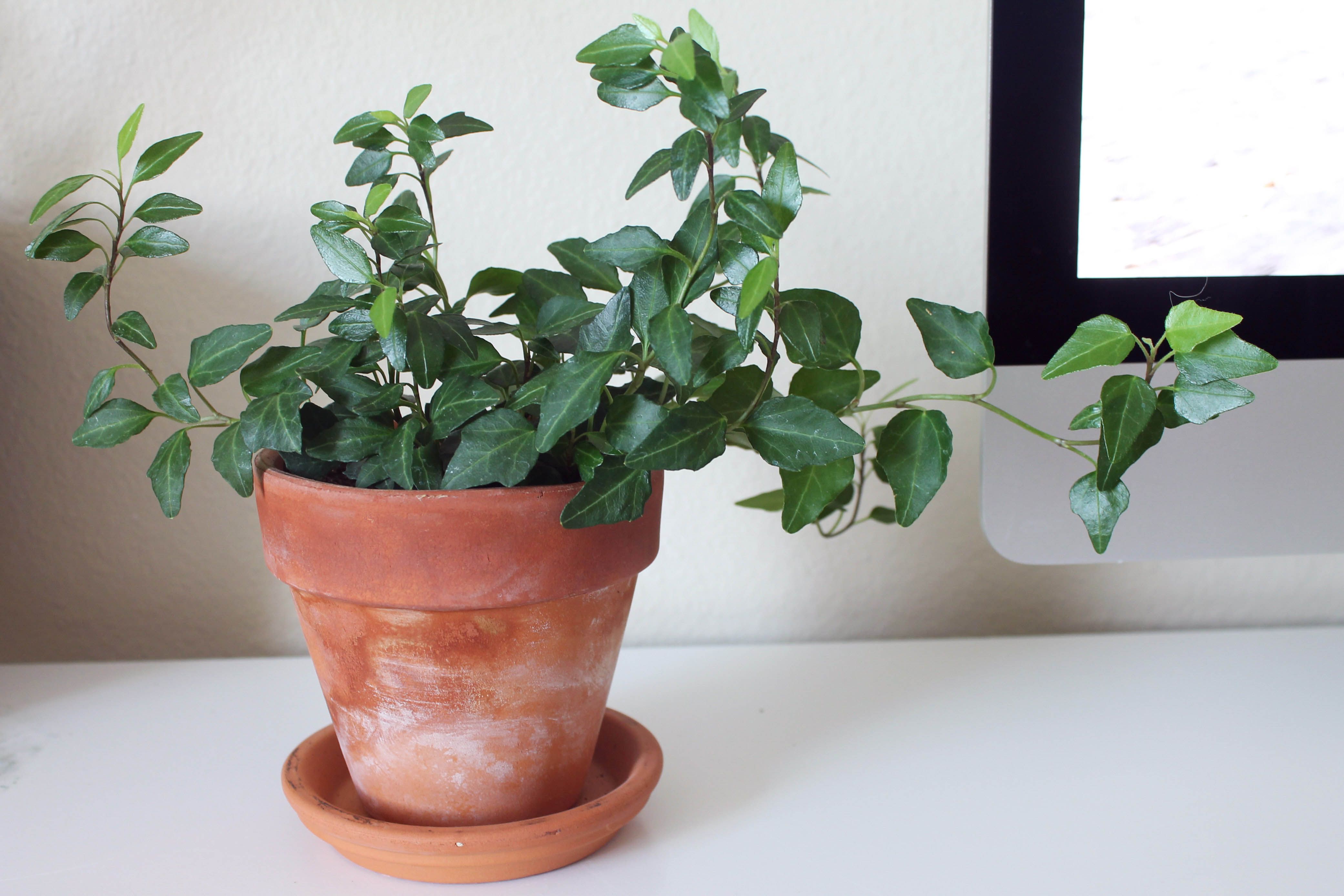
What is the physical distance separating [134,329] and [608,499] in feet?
0.88

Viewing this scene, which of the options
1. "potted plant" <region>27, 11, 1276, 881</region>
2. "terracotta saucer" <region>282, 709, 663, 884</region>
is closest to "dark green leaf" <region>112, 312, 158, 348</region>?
"potted plant" <region>27, 11, 1276, 881</region>

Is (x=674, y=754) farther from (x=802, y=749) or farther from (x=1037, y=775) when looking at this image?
(x=1037, y=775)

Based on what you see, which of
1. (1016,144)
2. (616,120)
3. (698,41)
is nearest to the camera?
(698,41)

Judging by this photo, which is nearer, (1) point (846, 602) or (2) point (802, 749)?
(2) point (802, 749)

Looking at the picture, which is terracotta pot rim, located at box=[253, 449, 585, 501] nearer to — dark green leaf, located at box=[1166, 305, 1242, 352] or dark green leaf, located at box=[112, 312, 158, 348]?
dark green leaf, located at box=[112, 312, 158, 348]

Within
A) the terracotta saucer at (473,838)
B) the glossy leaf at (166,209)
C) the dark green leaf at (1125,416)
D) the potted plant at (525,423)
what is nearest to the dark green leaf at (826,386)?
the potted plant at (525,423)

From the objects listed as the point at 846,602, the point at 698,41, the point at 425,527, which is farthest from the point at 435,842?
the point at 846,602

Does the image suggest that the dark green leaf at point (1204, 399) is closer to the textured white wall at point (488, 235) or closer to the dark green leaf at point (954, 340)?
the dark green leaf at point (954, 340)

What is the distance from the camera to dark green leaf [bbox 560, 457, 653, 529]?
1.29 feet

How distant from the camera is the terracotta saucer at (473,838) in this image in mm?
426

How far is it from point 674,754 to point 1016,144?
0.40m

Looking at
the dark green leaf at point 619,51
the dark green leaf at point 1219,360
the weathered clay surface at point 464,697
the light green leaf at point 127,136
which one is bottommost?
the weathered clay surface at point 464,697

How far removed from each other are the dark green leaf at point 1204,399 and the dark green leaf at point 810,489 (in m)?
0.14

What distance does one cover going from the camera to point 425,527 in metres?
0.41
